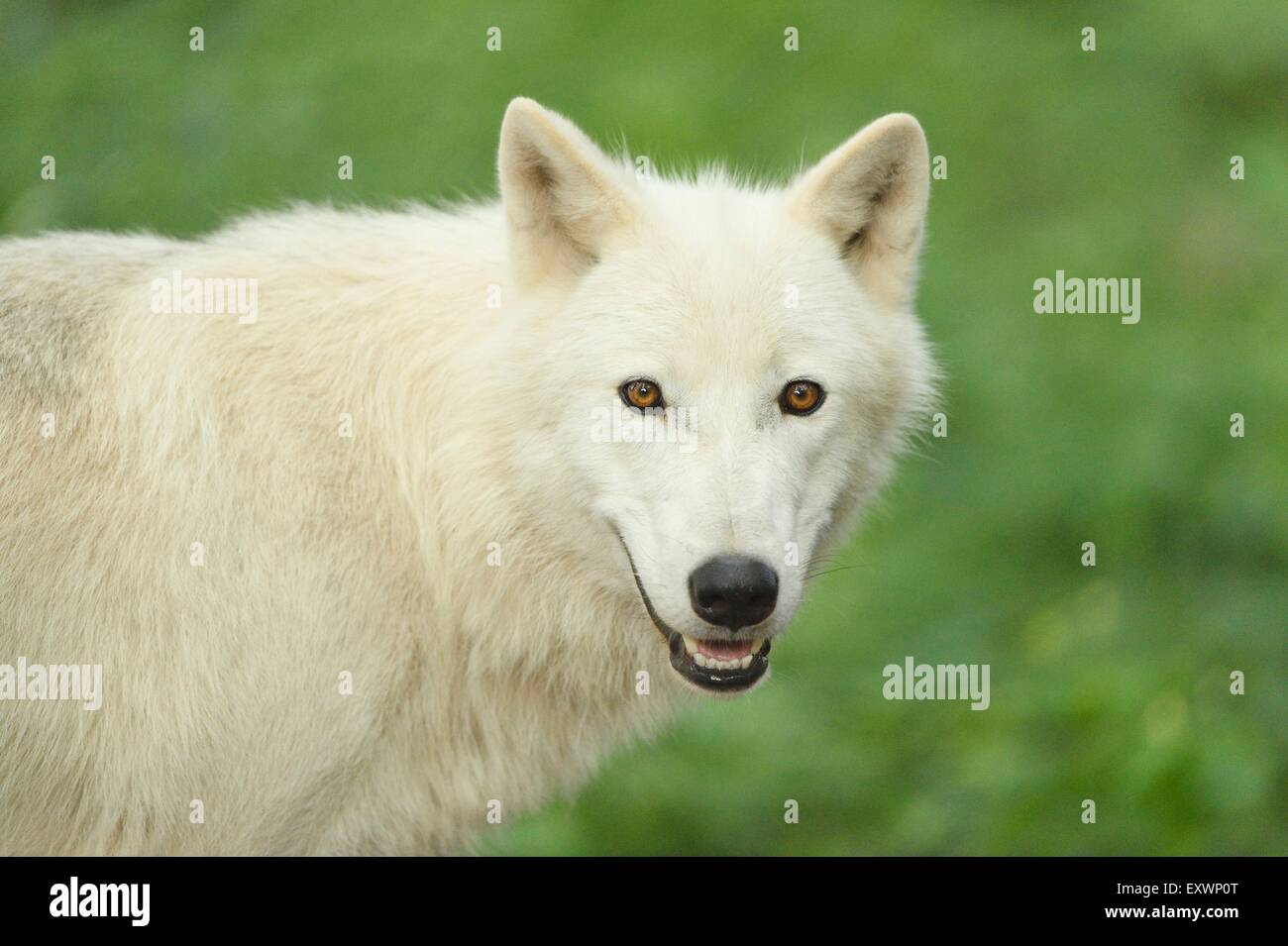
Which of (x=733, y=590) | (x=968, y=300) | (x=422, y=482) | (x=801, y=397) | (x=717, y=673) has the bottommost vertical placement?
(x=717, y=673)

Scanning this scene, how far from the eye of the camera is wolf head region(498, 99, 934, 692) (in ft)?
14.0

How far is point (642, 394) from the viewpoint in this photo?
4.46 metres

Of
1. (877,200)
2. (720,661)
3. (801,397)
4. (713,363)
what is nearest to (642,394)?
(713,363)

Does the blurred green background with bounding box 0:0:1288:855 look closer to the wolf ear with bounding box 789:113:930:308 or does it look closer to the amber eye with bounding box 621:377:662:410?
the wolf ear with bounding box 789:113:930:308

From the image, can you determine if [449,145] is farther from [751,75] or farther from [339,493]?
[339,493]

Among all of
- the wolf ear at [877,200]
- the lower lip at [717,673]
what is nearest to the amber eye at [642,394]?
the lower lip at [717,673]

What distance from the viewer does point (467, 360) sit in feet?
15.6

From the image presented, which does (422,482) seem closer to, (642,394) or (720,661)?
(642,394)

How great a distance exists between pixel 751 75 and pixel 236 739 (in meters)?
10.9

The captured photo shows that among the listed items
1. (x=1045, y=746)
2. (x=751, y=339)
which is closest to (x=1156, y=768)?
(x=1045, y=746)

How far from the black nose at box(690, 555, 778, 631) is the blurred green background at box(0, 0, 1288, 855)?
5.03ft

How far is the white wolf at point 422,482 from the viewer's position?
14.3 feet

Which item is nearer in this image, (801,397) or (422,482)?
(801,397)

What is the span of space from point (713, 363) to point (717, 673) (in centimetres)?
100
